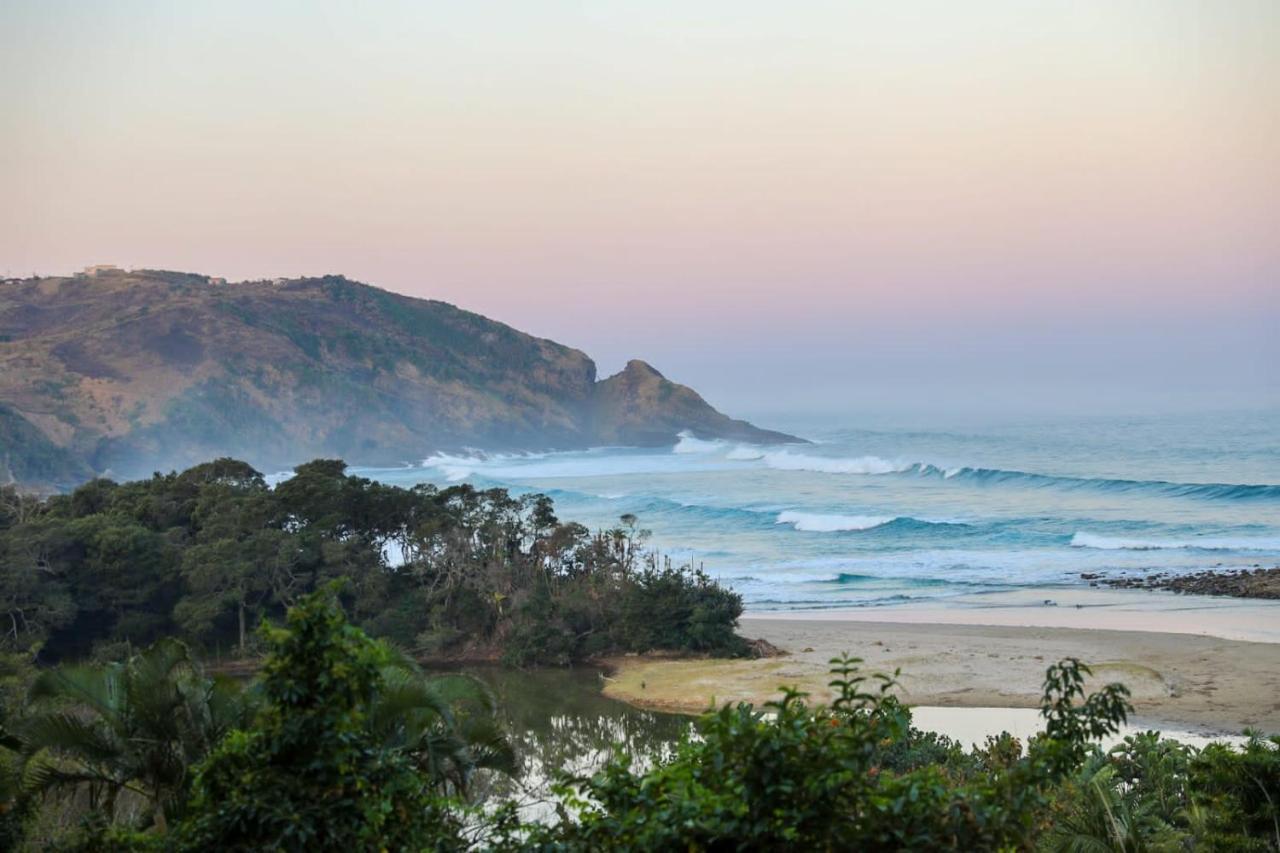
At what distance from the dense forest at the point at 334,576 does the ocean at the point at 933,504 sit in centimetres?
721

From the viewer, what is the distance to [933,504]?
2279 inches

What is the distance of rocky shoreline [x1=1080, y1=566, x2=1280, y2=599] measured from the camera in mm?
30172

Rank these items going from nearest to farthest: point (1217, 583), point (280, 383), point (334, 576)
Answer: point (334, 576), point (1217, 583), point (280, 383)

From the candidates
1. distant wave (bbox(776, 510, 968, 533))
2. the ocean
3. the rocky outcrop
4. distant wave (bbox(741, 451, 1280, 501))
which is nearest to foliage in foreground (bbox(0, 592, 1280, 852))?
the ocean

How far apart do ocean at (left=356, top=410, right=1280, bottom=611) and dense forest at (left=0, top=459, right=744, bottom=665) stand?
7.21 meters

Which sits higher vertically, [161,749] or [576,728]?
[161,749]

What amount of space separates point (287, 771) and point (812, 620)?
25065mm

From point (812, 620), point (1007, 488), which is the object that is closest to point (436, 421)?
point (1007, 488)

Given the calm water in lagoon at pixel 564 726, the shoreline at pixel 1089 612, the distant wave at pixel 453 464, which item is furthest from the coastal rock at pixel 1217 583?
the distant wave at pixel 453 464

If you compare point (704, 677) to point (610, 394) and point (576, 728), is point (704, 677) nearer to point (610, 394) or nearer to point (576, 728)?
point (576, 728)

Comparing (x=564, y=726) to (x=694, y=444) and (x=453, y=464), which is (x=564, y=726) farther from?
(x=694, y=444)

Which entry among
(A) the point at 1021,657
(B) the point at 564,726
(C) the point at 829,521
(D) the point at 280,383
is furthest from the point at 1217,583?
(D) the point at 280,383

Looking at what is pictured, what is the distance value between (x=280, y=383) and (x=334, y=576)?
265ft

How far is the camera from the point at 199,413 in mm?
93688
